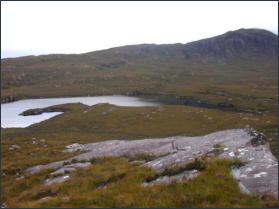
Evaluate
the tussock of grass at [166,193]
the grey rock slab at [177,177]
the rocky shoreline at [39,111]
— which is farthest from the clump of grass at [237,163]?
the rocky shoreline at [39,111]

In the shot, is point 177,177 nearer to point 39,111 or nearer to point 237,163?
point 237,163

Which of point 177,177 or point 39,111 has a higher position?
point 177,177

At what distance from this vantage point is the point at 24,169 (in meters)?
20.6

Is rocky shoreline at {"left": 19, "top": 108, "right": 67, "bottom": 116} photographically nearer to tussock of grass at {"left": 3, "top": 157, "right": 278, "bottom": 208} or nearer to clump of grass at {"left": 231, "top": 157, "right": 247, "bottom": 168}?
tussock of grass at {"left": 3, "top": 157, "right": 278, "bottom": 208}

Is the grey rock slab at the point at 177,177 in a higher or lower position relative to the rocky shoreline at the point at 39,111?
higher

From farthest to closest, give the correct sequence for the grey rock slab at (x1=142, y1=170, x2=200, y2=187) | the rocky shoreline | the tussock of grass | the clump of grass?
1. the rocky shoreline
2. the clump of grass
3. the grey rock slab at (x1=142, y1=170, x2=200, y2=187)
4. the tussock of grass


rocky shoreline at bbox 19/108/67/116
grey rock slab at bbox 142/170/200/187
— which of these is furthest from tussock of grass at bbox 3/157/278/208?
rocky shoreline at bbox 19/108/67/116

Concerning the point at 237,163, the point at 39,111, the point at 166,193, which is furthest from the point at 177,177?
the point at 39,111

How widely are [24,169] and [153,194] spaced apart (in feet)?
63.3

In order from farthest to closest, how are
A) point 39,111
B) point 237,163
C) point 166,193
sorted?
point 39,111
point 237,163
point 166,193

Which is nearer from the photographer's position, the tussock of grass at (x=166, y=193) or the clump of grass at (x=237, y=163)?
the tussock of grass at (x=166, y=193)

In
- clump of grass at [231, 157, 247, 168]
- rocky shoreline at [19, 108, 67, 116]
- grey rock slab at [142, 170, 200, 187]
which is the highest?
clump of grass at [231, 157, 247, 168]

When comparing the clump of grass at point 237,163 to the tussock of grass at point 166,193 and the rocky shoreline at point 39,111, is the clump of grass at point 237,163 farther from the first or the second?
the rocky shoreline at point 39,111

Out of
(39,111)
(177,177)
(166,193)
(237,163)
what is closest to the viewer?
(166,193)
